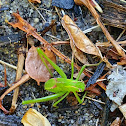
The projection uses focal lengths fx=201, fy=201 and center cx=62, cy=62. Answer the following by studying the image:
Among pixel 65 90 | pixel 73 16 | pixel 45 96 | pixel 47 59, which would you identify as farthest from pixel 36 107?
pixel 73 16

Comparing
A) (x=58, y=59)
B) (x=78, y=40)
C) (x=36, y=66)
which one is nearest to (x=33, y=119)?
(x=36, y=66)

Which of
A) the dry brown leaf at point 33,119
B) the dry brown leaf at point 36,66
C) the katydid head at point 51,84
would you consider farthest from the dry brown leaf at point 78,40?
the dry brown leaf at point 33,119

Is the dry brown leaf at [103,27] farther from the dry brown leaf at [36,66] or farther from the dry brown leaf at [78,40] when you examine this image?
the dry brown leaf at [36,66]

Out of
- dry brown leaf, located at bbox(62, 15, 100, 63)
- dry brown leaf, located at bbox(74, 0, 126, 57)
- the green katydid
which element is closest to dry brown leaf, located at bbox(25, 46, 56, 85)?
the green katydid

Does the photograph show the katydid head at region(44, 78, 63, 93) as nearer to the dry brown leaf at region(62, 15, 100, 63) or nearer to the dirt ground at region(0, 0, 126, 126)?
the dirt ground at region(0, 0, 126, 126)

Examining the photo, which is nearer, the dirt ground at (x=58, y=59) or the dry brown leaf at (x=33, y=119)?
the dry brown leaf at (x=33, y=119)

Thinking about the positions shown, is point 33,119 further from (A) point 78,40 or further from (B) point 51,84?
(A) point 78,40

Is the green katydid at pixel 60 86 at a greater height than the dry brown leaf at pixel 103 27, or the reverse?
the dry brown leaf at pixel 103 27
